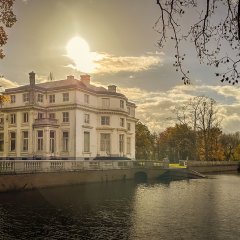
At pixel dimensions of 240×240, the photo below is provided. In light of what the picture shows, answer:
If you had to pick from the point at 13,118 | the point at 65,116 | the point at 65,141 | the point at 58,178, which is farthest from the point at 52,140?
the point at 58,178

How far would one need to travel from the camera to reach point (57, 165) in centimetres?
4178

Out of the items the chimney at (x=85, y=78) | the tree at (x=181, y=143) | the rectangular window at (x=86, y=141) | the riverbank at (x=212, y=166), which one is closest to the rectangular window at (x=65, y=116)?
the rectangular window at (x=86, y=141)

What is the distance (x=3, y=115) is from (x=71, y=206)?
125ft

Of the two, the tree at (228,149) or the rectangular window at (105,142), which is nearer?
the rectangular window at (105,142)

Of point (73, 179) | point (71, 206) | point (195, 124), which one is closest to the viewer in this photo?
point (71, 206)

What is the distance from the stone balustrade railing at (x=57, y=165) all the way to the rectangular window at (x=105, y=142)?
689 centimetres

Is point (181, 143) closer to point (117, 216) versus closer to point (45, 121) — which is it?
point (45, 121)

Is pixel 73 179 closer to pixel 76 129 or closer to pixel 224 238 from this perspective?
pixel 76 129

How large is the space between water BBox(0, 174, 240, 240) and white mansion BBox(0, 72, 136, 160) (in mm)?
23284

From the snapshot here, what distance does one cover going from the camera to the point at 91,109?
6059 cm

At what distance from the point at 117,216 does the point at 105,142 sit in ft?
128

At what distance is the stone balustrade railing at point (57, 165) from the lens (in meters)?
35.7

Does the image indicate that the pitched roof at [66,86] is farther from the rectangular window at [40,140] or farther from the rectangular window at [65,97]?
the rectangular window at [40,140]

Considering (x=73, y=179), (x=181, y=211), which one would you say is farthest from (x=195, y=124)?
(x=181, y=211)
